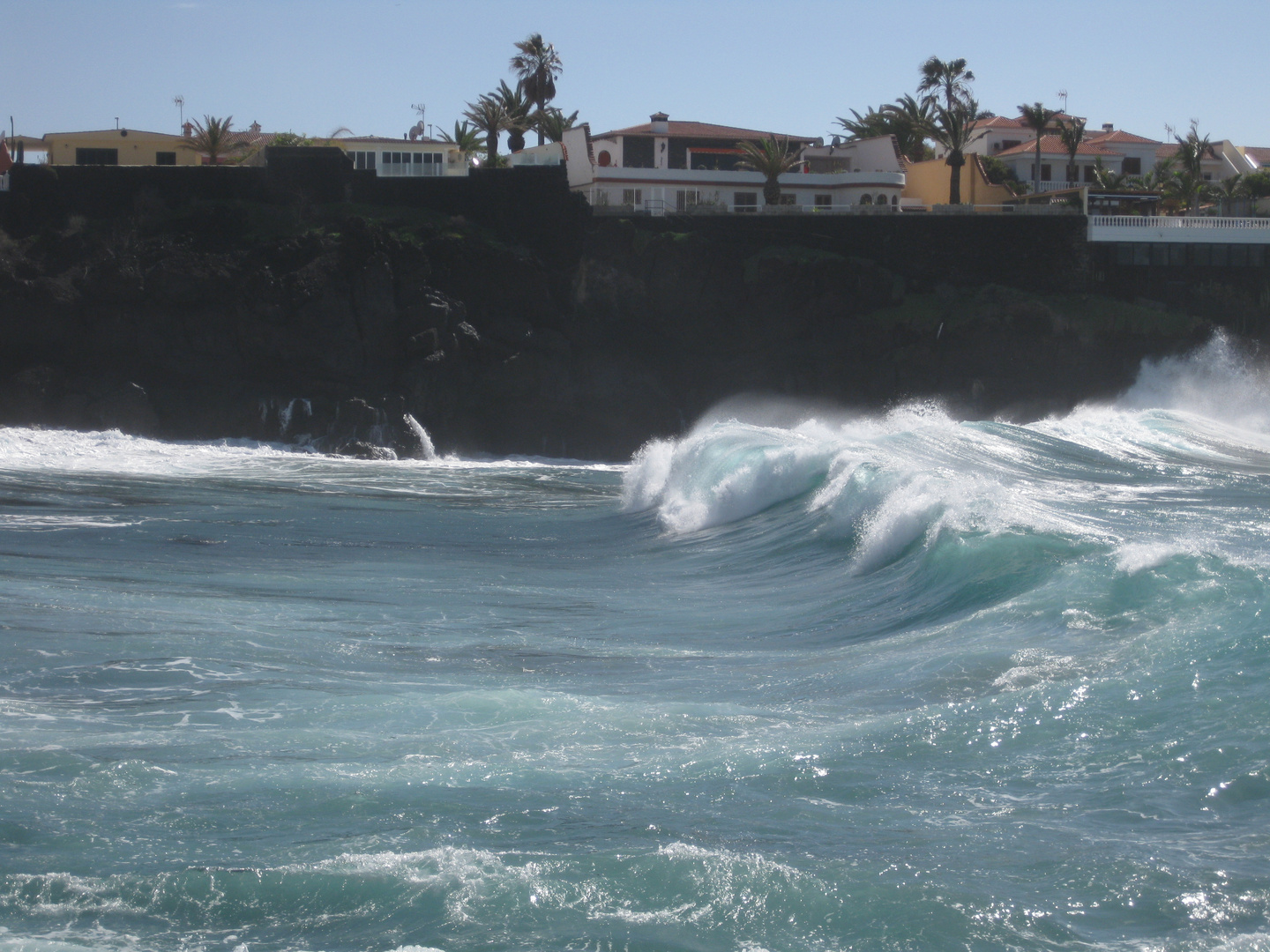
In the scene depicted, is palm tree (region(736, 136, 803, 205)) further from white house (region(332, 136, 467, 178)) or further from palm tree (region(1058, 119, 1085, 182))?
palm tree (region(1058, 119, 1085, 182))

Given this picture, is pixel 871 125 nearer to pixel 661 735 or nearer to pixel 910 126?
pixel 910 126

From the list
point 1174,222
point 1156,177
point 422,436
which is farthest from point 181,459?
point 1156,177

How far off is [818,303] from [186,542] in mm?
24563

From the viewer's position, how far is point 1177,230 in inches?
1582

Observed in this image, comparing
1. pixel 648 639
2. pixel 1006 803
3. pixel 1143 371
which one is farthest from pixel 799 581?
pixel 1143 371

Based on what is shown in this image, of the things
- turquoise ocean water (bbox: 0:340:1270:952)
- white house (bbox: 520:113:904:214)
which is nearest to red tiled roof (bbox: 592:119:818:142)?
white house (bbox: 520:113:904:214)

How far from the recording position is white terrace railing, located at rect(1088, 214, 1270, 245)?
40062 mm

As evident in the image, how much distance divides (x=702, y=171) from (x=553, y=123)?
430 inches

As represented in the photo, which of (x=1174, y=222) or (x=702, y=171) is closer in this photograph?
(x=1174, y=222)

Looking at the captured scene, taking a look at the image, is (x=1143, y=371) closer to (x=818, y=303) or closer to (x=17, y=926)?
(x=818, y=303)

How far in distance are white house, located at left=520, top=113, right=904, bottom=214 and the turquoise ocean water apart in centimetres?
2572

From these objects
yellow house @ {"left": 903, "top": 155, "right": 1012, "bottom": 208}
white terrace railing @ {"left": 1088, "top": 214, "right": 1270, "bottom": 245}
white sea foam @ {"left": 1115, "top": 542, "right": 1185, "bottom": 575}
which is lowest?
white sea foam @ {"left": 1115, "top": 542, "right": 1185, "bottom": 575}

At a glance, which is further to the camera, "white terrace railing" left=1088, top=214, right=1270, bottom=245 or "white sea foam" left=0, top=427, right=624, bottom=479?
"white terrace railing" left=1088, top=214, right=1270, bottom=245

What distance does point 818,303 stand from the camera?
3822 centimetres
